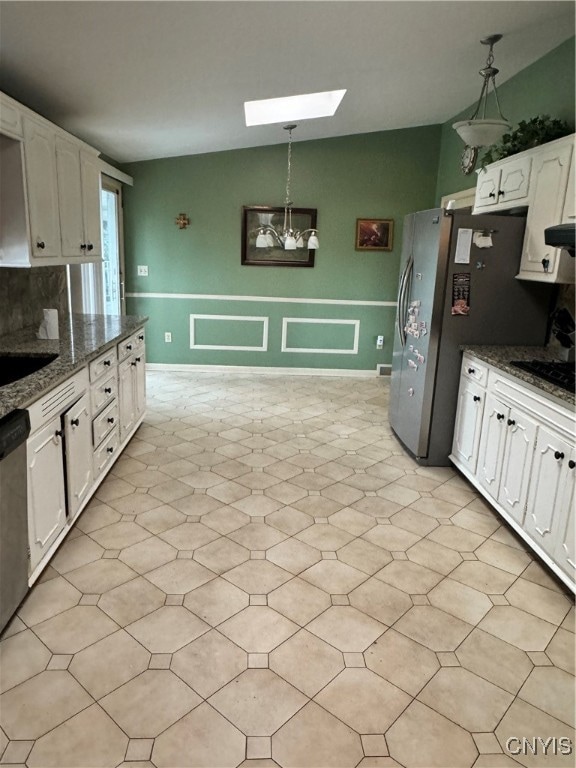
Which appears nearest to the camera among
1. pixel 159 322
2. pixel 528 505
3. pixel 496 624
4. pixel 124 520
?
pixel 496 624

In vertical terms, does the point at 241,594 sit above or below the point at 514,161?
below

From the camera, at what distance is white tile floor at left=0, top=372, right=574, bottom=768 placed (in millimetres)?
1541

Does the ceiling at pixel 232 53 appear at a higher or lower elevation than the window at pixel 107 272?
higher

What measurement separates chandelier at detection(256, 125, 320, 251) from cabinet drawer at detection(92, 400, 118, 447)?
2.87 m

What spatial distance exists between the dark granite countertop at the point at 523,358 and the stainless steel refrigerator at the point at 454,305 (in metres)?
0.15

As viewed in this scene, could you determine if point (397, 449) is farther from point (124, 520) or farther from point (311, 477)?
point (124, 520)

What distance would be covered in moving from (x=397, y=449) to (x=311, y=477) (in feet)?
2.84

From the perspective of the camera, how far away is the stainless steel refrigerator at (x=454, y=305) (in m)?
A: 3.20

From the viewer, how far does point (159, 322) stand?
5.87 metres

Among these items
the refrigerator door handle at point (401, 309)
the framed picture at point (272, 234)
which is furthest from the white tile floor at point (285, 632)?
the framed picture at point (272, 234)

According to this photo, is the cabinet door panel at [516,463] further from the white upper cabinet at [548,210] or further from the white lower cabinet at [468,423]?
the white upper cabinet at [548,210]

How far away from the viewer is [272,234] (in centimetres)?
564

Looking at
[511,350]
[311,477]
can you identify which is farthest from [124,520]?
[511,350]

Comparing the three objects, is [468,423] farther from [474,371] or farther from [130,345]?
[130,345]
